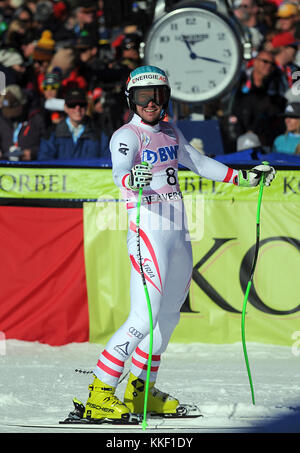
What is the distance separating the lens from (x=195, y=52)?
9.23m

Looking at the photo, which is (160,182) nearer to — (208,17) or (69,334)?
(69,334)

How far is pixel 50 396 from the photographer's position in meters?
6.62

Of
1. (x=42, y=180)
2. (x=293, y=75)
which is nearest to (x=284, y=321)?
(x=42, y=180)

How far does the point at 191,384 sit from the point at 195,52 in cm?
367

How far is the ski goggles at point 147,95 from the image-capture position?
593cm

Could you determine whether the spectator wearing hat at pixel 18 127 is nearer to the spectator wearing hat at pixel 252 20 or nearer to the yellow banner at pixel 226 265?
the yellow banner at pixel 226 265

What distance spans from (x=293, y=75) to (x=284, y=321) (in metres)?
3.60

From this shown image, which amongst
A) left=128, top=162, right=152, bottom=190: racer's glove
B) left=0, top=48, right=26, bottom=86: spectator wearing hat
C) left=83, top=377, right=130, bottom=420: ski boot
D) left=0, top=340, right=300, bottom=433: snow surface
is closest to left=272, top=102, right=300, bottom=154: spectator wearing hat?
left=0, top=340, right=300, bottom=433: snow surface

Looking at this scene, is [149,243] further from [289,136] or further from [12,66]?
[12,66]

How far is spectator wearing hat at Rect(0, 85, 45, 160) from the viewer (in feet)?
29.9

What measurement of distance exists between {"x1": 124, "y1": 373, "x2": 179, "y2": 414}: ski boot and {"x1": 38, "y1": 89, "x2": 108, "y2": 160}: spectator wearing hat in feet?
10.9

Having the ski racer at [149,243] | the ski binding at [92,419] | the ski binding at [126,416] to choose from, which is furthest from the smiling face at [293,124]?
the ski binding at [92,419]

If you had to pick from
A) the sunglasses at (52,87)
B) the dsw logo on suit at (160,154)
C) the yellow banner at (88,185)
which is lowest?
the yellow banner at (88,185)

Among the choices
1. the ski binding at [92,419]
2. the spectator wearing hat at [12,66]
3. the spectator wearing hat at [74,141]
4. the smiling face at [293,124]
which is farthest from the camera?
the spectator wearing hat at [12,66]
